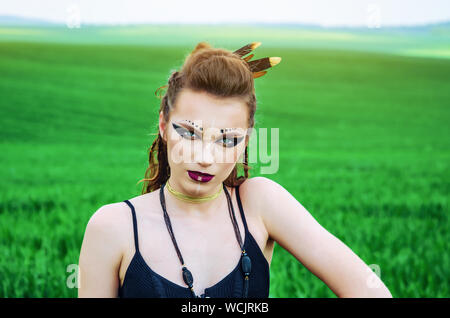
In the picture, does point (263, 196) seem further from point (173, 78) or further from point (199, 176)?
point (173, 78)

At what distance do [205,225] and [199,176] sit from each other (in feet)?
0.80

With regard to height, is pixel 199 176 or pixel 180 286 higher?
pixel 199 176

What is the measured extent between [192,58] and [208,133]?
34cm

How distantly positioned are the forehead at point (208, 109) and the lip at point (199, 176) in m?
0.18

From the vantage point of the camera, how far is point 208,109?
2.29 meters

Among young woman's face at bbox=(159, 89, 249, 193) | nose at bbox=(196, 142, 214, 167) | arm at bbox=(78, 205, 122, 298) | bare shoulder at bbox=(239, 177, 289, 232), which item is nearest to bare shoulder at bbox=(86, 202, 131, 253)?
arm at bbox=(78, 205, 122, 298)

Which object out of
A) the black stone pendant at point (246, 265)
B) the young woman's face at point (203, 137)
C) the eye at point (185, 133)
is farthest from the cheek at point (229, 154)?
the black stone pendant at point (246, 265)

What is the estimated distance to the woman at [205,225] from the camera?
2.24 meters

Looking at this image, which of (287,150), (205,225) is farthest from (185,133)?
(287,150)

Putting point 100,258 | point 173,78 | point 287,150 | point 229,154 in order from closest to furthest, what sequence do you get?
point 100,258
point 229,154
point 173,78
point 287,150

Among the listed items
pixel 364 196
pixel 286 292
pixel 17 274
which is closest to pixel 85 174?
pixel 364 196

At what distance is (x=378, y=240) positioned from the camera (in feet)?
18.1

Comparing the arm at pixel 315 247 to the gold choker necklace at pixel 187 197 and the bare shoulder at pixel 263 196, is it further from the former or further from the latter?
the gold choker necklace at pixel 187 197
